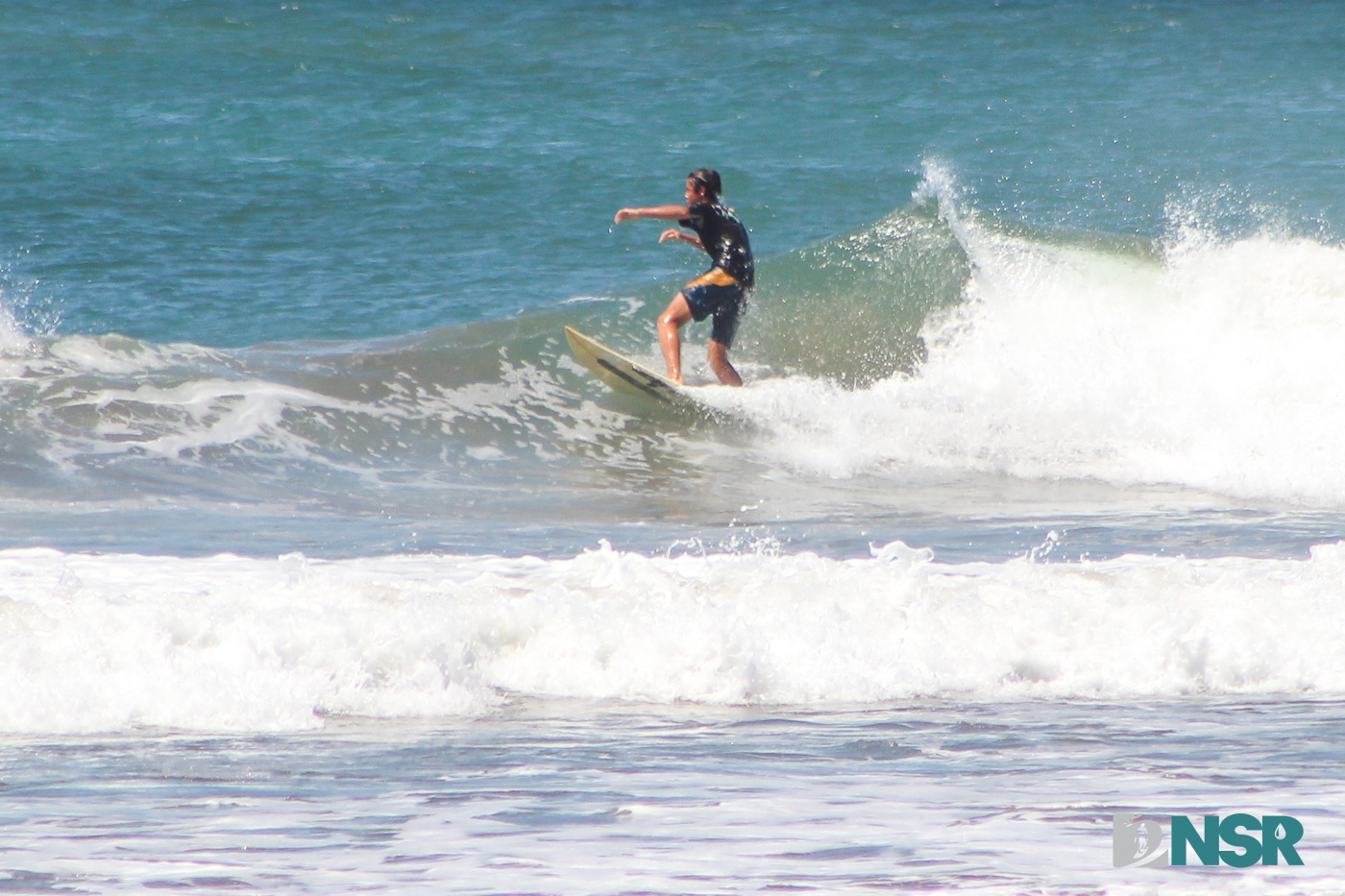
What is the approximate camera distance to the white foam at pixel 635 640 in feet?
14.8

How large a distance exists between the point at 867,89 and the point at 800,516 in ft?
60.3

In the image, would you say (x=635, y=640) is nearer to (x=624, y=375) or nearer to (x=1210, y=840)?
(x=1210, y=840)

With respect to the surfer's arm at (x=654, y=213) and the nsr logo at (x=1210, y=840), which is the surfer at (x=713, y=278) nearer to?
the surfer's arm at (x=654, y=213)

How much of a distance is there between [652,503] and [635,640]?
336 centimetres

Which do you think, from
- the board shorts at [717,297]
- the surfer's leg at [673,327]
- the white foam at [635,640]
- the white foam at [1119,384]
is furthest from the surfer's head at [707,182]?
the white foam at [635,640]

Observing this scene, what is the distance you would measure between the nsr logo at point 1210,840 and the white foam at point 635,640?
1446 mm

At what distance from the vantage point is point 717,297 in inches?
385

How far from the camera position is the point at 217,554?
6121 mm

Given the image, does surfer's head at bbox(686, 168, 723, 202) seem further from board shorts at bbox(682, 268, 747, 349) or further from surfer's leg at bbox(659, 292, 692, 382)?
surfer's leg at bbox(659, 292, 692, 382)

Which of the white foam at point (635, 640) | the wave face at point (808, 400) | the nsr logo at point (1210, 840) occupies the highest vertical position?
the wave face at point (808, 400)

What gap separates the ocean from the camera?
345cm

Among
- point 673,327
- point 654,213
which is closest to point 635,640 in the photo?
point 654,213

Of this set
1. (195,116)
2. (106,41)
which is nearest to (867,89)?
(195,116)

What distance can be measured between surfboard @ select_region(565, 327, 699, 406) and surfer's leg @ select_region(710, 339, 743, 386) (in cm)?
22
